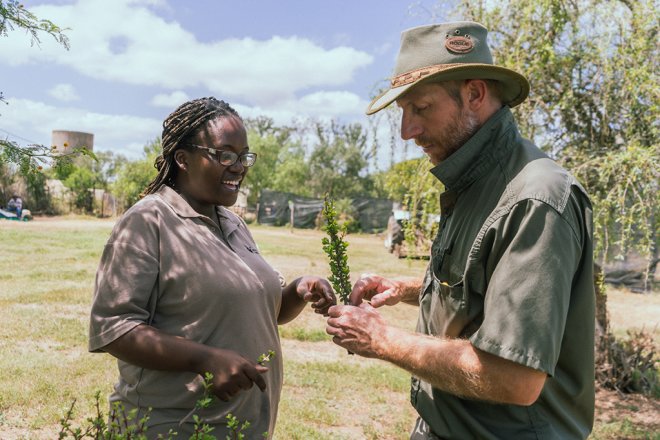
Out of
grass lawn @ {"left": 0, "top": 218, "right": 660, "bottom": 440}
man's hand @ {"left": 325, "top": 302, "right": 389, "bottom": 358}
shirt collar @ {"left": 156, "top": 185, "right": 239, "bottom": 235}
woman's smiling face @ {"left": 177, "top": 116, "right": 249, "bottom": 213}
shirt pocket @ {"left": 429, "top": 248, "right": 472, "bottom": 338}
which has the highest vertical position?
woman's smiling face @ {"left": 177, "top": 116, "right": 249, "bottom": 213}

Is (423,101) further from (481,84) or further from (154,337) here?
(154,337)

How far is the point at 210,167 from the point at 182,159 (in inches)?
6.2

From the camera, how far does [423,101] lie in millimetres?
2143

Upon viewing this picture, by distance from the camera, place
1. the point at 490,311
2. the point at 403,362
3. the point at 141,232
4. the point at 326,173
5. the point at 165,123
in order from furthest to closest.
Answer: the point at 326,173 < the point at 165,123 < the point at 141,232 < the point at 403,362 < the point at 490,311

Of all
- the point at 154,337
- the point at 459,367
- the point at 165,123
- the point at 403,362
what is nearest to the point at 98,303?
the point at 154,337

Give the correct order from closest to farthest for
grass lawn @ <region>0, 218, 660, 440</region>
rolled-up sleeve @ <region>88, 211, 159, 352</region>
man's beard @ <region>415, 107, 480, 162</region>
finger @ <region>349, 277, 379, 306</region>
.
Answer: man's beard @ <region>415, 107, 480, 162</region>
rolled-up sleeve @ <region>88, 211, 159, 352</region>
finger @ <region>349, 277, 379, 306</region>
grass lawn @ <region>0, 218, 660, 440</region>

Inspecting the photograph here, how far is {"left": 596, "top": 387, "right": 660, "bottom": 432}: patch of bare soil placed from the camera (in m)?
6.02

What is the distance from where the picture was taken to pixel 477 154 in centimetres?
210

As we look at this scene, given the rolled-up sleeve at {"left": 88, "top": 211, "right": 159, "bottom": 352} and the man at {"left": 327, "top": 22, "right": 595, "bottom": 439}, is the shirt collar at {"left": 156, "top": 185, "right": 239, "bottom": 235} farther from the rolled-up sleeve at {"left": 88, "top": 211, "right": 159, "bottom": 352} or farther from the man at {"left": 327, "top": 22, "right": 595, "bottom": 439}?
the man at {"left": 327, "top": 22, "right": 595, "bottom": 439}

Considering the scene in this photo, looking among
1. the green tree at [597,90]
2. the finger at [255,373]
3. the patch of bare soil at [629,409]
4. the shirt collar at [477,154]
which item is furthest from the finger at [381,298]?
the patch of bare soil at [629,409]

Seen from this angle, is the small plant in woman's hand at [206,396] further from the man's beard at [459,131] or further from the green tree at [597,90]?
the green tree at [597,90]

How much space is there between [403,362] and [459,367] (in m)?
0.21

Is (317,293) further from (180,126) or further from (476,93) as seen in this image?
(476,93)

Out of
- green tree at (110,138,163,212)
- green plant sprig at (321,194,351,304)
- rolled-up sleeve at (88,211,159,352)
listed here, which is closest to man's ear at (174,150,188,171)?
rolled-up sleeve at (88,211,159,352)
